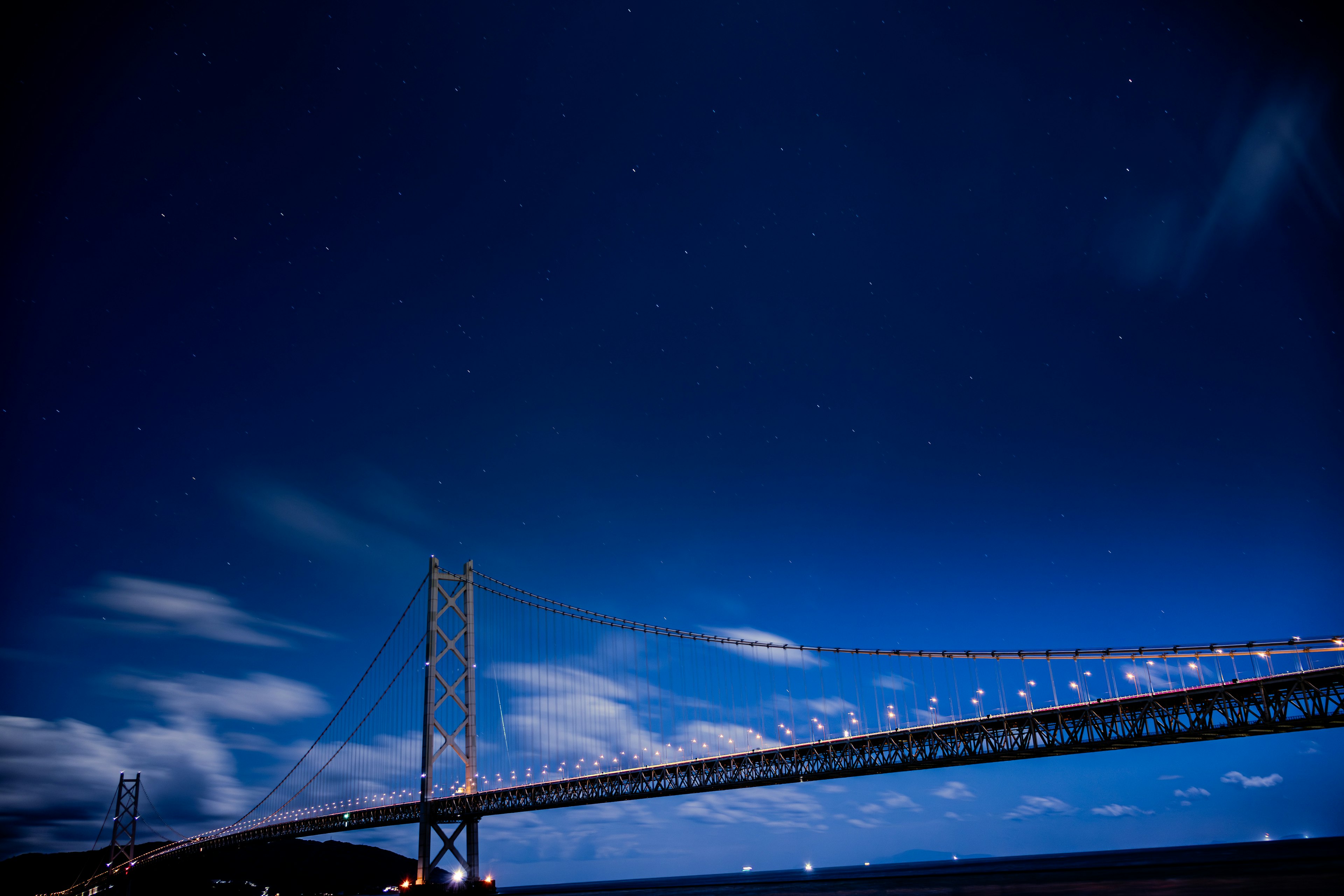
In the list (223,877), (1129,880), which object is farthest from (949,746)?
(223,877)

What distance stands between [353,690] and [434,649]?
36.5 m

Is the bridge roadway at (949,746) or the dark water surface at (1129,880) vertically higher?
the bridge roadway at (949,746)

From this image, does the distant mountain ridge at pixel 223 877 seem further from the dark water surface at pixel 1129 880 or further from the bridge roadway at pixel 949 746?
the bridge roadway at pixel 949 746

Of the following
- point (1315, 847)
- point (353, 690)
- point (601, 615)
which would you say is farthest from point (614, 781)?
point (1315, 847)

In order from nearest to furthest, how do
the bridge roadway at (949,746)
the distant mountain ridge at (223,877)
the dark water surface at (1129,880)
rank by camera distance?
the bridge roadway at (949,746)
the dark water surface at (1129,880)
the distant mountain ridge at (223,877)

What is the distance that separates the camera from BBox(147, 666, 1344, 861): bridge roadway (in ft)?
122

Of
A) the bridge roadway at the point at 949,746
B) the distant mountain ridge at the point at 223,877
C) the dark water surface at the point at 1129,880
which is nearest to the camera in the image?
the bridge roadway at the point at 949,746

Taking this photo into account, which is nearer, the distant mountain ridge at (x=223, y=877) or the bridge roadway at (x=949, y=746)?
the bridge roadway at (x=949, y=746)

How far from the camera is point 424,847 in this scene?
181 ft

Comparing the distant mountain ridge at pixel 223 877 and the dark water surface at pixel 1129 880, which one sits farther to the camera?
the distant mountain ridge at pixel 223 877

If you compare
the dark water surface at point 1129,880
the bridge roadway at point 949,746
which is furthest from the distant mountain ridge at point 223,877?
the bridge roadway at point 949,746

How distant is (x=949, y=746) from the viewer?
48062mm

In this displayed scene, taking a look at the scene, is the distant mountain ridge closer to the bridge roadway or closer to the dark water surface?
the dark water surface

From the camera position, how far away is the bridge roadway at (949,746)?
37.3 metres
